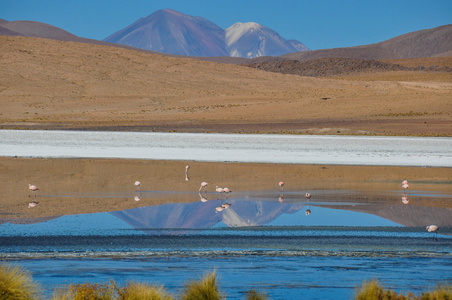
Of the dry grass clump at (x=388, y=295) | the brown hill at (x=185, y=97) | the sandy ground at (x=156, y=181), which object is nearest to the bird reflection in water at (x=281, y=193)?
the sandy ground at (x=156, y=181)

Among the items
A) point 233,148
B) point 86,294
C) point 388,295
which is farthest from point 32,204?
point 233,148

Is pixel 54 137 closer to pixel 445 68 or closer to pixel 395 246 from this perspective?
pixel 395 246

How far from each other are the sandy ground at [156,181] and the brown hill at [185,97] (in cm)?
1633

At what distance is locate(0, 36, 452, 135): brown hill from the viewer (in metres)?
42.5

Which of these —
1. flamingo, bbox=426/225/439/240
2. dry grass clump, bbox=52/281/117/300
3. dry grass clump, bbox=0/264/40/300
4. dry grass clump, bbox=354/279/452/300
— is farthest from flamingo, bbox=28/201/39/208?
dry grass clump, bbox=354/279/452/300

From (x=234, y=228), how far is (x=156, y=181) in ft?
22.1

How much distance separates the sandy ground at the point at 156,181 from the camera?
1405 cm

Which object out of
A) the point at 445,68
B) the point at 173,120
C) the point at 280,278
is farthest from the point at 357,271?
the point at 445,68

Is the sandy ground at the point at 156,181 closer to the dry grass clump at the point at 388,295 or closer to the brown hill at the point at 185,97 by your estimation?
the dry grass clump at the point at 388,295

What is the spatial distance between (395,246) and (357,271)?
5.74 ft

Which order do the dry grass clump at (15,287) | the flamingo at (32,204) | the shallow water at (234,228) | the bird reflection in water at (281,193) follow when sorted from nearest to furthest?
the dry grass clump at (15,287)
the shallow water at (234,228)
the flamingo at (32,204)
the bird reflection in water at (281,193)

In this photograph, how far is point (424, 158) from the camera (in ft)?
79.0

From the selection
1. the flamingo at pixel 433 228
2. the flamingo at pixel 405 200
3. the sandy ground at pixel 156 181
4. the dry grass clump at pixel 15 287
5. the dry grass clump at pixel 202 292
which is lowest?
the dry grass clump at pixel 202 292

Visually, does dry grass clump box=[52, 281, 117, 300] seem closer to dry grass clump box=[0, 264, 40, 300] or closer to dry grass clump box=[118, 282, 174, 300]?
dry grass clump box=[118, 282, 174, 300]
